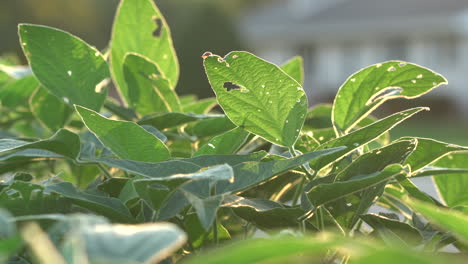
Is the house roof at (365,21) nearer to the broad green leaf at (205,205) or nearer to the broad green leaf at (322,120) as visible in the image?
the broad green leaf at (322,120)

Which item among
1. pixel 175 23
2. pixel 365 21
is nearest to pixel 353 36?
pixel 365 21

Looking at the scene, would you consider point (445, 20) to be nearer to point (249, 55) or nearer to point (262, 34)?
point (262, 34)

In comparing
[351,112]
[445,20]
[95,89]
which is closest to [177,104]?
[95,89]

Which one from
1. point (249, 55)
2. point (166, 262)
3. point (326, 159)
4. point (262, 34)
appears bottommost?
point (262, 34)

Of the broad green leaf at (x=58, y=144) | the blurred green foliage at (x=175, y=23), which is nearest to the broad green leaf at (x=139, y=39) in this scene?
the broad green leaf at (x=58, y=144)

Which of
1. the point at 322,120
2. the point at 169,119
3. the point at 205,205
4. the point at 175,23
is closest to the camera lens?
the point at 205,205

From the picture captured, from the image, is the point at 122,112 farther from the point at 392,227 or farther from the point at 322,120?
the point at 392,227
